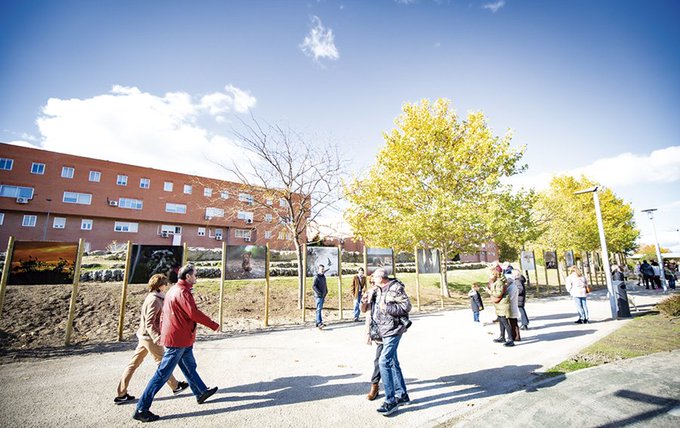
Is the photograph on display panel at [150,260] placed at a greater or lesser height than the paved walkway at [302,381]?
greater

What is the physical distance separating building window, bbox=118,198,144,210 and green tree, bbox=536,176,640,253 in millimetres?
41970

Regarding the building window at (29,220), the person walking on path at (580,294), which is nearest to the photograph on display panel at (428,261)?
the person walking on path at (580,294)

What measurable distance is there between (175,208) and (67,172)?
446 inches

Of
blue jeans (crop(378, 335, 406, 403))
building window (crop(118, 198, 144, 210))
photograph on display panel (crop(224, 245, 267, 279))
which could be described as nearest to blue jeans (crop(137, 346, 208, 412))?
blue jeans (crop(378, 335, 406, 403))

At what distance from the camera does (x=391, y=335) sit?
4316 millimetres

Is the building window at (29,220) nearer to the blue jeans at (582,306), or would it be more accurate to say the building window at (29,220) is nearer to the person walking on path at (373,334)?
the person walking on path at (373,334)

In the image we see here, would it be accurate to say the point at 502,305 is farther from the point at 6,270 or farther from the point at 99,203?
the point at 99,203

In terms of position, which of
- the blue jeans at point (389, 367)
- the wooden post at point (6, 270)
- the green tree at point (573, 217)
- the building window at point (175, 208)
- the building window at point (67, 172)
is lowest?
the blue jeans at point (389, 367)

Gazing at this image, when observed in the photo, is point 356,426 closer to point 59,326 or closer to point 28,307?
point 59,326

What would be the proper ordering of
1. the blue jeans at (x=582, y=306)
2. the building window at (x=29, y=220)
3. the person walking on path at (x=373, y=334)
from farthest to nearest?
the building window at (x=29, y=220), the blue jeans at (x=582, y=306), the person walking on path at (x=373, y=334)

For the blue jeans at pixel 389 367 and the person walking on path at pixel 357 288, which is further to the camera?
the person walking on path at pixel 357 288

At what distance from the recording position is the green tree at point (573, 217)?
24.6 metres

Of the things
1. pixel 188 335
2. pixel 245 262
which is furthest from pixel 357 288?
pixel 188 335

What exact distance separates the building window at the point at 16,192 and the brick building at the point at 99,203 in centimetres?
7
